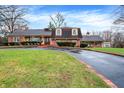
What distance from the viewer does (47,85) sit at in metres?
4.67

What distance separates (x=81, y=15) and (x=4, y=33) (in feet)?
14.7

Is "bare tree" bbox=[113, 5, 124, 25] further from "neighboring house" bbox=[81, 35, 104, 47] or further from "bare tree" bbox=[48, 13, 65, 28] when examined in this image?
"neighboring house" bbox=[81, 35, 104, 47]

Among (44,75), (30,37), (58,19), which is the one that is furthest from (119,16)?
(30,37)

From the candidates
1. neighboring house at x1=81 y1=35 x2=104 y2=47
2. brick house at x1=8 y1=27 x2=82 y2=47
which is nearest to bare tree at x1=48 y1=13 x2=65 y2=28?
neighboring house at x1=81 y1=35 x2=104 y2=47

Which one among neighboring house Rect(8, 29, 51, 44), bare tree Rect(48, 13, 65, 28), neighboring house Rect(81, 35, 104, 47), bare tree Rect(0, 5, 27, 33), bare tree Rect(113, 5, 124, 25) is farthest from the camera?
neighboring house Rect(8, 29, 51, 44)

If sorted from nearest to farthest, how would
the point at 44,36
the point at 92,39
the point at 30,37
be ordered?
1. the point at 30,37
2. the point at 44,36
3. the point at 92,39

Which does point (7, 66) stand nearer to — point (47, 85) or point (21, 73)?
point (21, 73)

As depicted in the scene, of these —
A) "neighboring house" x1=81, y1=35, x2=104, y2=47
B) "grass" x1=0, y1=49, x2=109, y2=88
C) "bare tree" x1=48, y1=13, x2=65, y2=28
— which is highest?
"bare tree" x1=48, y1=13, x2=65, y2=28

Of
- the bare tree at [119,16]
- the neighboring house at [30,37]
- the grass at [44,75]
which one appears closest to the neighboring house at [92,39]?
the neighboring house at [30,37]

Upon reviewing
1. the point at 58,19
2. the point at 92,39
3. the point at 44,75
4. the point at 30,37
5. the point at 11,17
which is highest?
the point at 11,17

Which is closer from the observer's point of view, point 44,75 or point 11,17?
point 44,75

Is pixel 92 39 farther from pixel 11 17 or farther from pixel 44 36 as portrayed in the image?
pixel 11 17

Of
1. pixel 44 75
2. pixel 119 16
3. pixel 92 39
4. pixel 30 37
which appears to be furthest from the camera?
pixel 92 39
